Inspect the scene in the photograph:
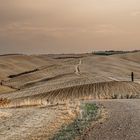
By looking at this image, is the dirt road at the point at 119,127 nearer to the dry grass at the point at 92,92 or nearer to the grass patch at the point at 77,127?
the grass patch at the point at 77,127

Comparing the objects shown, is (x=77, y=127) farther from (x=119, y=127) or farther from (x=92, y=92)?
(x=92, y=92)

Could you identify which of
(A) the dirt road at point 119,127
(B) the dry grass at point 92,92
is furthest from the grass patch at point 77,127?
(B) the dry grass at point 92,92

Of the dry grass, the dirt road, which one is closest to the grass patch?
the dirt road

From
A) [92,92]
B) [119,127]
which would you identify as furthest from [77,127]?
[92,92]

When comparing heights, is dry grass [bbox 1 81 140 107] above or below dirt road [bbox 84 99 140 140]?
above

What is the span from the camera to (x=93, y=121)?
24.2 m

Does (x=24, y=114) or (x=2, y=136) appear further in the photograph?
→ (x=24, y=114)

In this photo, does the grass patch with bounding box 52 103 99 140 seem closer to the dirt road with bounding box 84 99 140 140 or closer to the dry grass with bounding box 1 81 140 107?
the dirt road with bounding box 84 99 140 140

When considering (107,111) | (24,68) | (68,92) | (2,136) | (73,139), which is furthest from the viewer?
(24,68)

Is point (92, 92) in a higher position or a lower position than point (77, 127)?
higher

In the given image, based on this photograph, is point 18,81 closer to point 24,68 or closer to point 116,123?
point 24,68

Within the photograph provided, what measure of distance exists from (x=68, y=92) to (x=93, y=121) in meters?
32.0

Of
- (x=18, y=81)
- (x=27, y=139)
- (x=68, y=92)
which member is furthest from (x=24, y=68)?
(x=27, y=139)

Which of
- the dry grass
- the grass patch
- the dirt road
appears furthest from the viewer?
the dry grass
